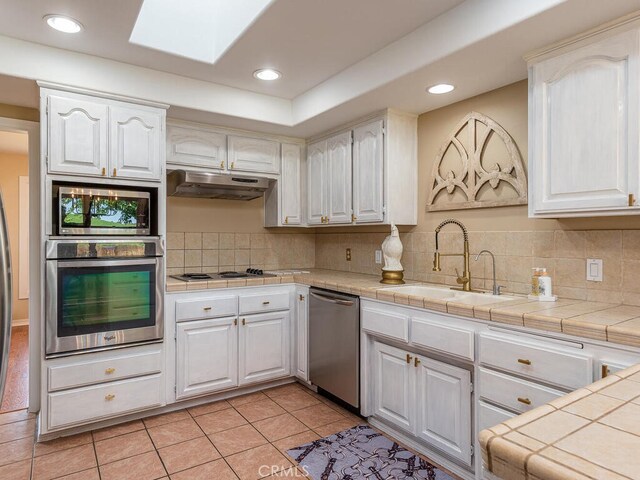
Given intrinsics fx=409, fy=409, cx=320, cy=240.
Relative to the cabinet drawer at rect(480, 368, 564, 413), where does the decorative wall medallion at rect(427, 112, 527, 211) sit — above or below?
above

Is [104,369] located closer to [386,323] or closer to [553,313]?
[386,323]

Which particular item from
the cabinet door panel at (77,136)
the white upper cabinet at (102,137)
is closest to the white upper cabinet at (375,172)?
the white upper cabinet at (102,137)

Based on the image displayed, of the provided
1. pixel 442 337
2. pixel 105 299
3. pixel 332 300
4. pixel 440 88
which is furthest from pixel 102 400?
pixel 440 88

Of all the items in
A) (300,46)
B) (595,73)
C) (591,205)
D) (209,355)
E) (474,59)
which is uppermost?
(300,46)

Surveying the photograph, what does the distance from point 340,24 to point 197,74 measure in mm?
1162

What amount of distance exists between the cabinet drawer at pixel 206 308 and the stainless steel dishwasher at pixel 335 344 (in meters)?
0.61

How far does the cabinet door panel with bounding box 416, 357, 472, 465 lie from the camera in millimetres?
2041

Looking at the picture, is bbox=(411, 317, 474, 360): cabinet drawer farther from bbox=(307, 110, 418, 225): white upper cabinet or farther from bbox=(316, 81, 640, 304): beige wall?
bbox=(307, 110, 418, 225): white upper cabinet

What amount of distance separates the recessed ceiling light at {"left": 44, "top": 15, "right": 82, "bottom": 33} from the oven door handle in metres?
1.30

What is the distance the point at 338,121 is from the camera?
3250mm

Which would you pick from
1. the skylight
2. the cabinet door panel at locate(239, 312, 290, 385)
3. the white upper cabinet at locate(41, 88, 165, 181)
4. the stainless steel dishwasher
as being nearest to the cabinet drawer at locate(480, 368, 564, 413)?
the stainless steel dishwasher

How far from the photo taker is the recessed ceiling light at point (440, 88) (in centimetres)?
250

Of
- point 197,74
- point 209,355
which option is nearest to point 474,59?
point 197,74

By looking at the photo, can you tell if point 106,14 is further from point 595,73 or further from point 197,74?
point 595,73
